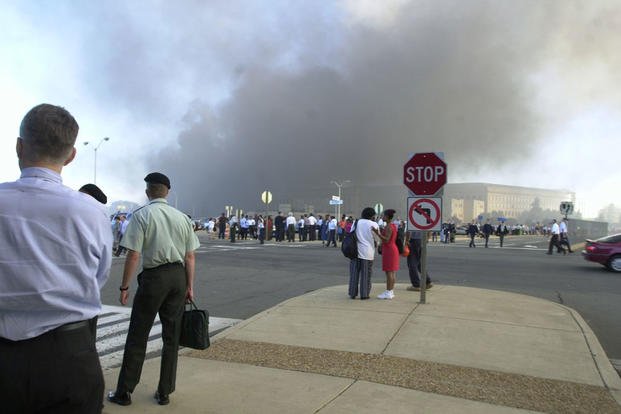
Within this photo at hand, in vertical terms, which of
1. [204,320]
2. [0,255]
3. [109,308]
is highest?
[0,255]

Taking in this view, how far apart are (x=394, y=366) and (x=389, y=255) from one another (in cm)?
365

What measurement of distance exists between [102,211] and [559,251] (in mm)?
24284

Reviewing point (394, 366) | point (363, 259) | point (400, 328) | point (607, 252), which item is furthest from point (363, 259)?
point (607, 252)

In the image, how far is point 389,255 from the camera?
8234 mm

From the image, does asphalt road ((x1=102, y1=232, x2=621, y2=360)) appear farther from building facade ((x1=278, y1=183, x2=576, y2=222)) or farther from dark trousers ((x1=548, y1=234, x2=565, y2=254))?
building facade ((x1=278, y1=183, x2=576, y2=222))

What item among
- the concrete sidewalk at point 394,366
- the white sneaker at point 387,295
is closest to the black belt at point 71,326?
the concrete sidewalk at point 394,366

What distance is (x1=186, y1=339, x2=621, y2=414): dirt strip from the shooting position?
12.8ft

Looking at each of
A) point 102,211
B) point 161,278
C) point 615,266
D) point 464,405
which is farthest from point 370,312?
point 615,266

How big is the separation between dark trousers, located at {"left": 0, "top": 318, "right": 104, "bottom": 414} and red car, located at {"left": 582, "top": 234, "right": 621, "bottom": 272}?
1614 centimetres

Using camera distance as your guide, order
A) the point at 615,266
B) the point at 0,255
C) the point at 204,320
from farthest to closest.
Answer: the point at 615,266 < the point at 204,320 < the point at 0,255

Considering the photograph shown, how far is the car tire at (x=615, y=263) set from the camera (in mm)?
14586

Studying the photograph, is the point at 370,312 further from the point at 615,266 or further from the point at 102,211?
the point at 615,266

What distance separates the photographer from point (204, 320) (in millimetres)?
3977

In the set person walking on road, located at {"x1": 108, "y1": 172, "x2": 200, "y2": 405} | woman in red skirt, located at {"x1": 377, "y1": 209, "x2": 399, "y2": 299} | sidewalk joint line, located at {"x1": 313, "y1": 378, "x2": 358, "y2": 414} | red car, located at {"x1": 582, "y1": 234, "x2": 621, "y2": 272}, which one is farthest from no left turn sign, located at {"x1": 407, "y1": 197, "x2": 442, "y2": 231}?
red car, located at {"x1": 582, "y1": 234, "x2": 621, "y2": 272}
